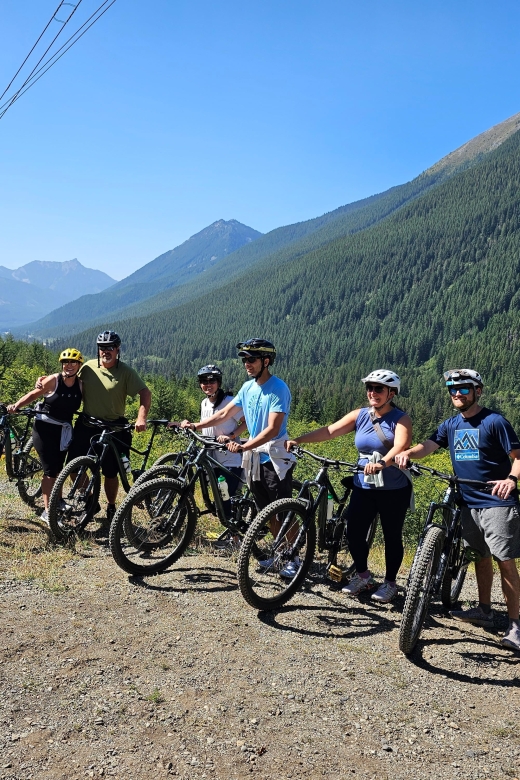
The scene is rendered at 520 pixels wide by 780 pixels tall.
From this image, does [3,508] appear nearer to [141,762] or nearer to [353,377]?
[141,762]

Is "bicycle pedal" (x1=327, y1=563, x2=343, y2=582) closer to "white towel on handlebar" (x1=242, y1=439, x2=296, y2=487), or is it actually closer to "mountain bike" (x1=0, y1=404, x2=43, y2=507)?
"white towel on handlebar" (x1=242, y1=439, x2=296, y2=487)

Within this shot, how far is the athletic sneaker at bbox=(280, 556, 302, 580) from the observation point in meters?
5.74

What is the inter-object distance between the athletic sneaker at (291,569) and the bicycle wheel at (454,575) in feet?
5.02

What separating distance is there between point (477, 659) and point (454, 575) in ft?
3.24

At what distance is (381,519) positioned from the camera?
19.2 feet

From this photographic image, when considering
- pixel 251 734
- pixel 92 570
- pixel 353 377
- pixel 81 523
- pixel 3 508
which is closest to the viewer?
pixel 251 734

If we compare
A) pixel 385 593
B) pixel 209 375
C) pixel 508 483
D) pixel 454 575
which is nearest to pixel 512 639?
pixel 454 575

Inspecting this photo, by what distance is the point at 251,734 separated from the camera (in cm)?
356

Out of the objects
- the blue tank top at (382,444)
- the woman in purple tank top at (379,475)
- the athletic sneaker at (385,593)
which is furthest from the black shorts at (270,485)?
the athletic sneaker at (385,593)

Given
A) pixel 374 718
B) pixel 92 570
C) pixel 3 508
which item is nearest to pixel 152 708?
pixel 374 718

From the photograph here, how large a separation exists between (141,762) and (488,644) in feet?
11.8

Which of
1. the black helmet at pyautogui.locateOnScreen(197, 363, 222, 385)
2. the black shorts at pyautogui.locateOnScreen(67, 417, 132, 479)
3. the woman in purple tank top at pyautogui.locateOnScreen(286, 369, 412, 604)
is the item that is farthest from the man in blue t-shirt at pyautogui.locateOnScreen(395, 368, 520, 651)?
the black shorts at pyautogui.locateOnScreen(67, 417, 132, 479)

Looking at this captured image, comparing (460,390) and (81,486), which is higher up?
(460,390)

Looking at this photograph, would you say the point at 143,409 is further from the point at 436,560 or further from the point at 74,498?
the point at 436,560
